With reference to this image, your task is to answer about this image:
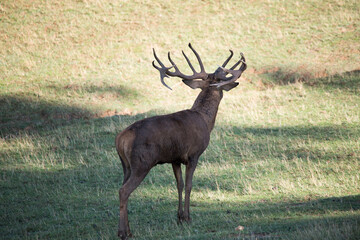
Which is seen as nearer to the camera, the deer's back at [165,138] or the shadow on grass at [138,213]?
the shadow on grass at [138,213]

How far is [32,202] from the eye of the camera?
40.7 feet

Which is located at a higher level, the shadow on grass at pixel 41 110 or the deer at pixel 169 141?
the deer at pixel 169 141

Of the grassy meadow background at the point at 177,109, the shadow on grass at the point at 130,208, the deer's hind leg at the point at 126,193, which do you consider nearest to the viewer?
the deer's hind leg at the point at 126,193

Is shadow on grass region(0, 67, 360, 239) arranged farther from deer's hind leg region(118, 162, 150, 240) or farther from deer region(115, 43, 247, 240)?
deer region(115, 43, 247, 240)

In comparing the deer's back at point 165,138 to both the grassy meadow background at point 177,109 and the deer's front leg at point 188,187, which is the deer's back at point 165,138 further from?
the grassy meadow background at point 177,109

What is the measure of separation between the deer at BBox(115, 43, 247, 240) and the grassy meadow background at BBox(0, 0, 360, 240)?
0.96 meters

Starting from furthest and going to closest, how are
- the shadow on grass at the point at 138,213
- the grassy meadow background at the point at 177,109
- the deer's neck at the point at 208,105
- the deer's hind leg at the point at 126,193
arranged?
the deer's neck at the point at 208,105, the grassy meadow background at the point at 177,109, the shadow on grass at the point at 138,213, the deer's hind leg at the point at 126,193

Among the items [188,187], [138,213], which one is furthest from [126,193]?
[138,213]

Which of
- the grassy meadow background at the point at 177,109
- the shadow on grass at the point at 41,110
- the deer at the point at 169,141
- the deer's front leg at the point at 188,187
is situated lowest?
the shadow on grass at the point at 41,110

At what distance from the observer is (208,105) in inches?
444

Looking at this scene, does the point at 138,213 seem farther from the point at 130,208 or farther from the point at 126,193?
the point at 126,193

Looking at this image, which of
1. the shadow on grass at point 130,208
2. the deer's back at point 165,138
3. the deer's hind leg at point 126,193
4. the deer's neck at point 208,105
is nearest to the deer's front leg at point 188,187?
the deer's back at point 165,138

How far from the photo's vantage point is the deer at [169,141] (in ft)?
29.7

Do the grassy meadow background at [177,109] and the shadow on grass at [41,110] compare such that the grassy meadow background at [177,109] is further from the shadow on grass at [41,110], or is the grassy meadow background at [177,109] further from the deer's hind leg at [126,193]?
the deer's hind leg at [126,193]
